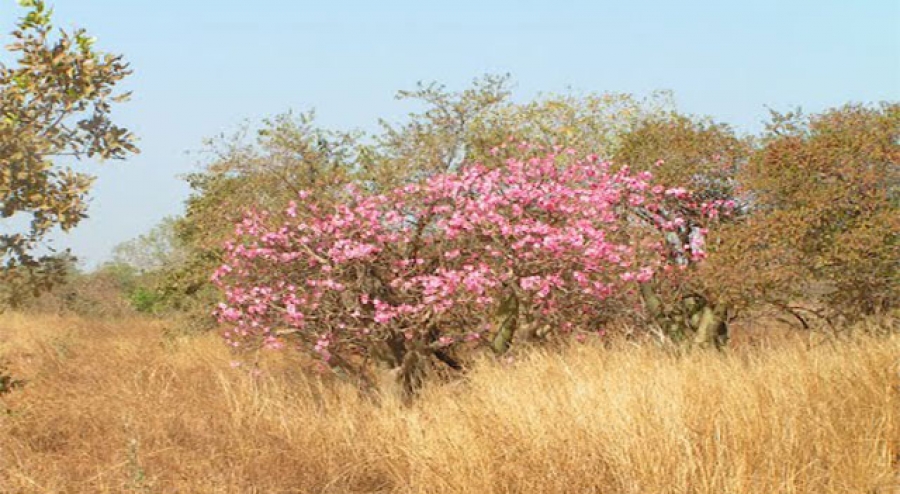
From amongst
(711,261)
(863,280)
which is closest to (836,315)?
(863,280)

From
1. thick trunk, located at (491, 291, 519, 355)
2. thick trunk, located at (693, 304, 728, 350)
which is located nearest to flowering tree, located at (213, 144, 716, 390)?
thick trunk, located at (491, 291, 519, 355)

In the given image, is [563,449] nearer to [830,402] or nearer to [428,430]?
[428,430]

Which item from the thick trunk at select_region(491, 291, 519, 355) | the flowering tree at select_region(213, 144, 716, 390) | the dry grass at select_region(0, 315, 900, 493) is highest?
the flowering tree at select_region(213, 144, 716, 390)

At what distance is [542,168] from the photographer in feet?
34.4

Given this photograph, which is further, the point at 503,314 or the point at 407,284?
the point at 503,314

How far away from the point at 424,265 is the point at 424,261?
0.04m

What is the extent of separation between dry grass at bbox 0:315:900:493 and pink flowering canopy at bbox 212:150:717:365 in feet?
3.27

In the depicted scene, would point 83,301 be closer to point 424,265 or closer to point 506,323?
point 424,265

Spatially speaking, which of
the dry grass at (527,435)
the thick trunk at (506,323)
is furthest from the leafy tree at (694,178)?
the dry grass at (527,435)

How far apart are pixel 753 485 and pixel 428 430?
8.32 feet

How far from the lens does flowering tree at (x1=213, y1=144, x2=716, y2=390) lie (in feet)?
31.1

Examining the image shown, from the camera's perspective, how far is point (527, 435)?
593 centimetres

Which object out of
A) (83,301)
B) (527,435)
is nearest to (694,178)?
(527,435)

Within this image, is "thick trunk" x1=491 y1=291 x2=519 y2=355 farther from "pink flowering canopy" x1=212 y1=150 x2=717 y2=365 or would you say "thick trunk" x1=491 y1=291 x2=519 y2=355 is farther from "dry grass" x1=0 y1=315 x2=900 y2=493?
"dry grass" x1=0 y1=315 x2=900 y2=493
